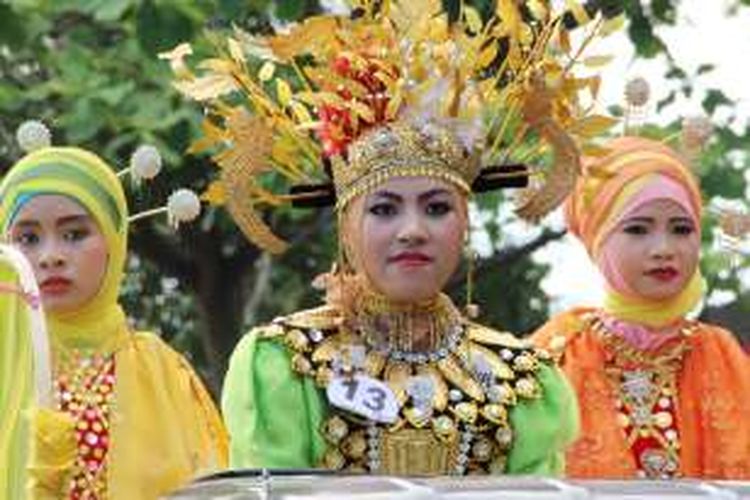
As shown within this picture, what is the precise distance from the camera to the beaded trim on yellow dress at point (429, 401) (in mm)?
5484

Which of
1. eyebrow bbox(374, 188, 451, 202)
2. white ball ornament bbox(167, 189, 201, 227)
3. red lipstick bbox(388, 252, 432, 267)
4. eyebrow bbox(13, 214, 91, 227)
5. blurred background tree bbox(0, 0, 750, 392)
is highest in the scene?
blurred background tree bbox(0, 0, 750, 392)

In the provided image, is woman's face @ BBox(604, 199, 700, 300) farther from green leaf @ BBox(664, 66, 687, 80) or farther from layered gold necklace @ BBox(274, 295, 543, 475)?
green leaf @ BBox(664, 66, 687, 80)

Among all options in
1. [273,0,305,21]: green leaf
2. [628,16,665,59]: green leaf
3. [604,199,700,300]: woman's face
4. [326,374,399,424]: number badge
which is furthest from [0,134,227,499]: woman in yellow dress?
[628,16,665,59]: green leaf

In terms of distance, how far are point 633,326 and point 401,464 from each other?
1.28 m

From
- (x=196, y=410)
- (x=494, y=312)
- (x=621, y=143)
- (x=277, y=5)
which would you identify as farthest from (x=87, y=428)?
(x=494, y=312)

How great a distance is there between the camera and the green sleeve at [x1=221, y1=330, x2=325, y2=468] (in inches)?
213

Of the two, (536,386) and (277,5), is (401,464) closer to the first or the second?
(536,386)

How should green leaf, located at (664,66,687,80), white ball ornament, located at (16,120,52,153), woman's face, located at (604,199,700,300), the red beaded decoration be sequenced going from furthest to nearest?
1. green leaf, located at (664,66,687,80)
2. white ball ornament, located at (16,120,52,153)
3. woman's face, located at (604,199,700,300)
4. the red beaded decoration

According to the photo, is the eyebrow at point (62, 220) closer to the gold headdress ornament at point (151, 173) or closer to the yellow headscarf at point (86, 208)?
the yellow headscarf at point (86, 208)

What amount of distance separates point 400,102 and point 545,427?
0.82 metres

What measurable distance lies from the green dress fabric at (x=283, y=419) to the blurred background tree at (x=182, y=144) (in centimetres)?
182

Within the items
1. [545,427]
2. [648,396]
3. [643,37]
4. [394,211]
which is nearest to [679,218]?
[648,396]

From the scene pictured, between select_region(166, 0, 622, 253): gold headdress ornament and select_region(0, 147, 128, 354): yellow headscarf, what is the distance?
63 centimetres

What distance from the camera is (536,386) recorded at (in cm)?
571
